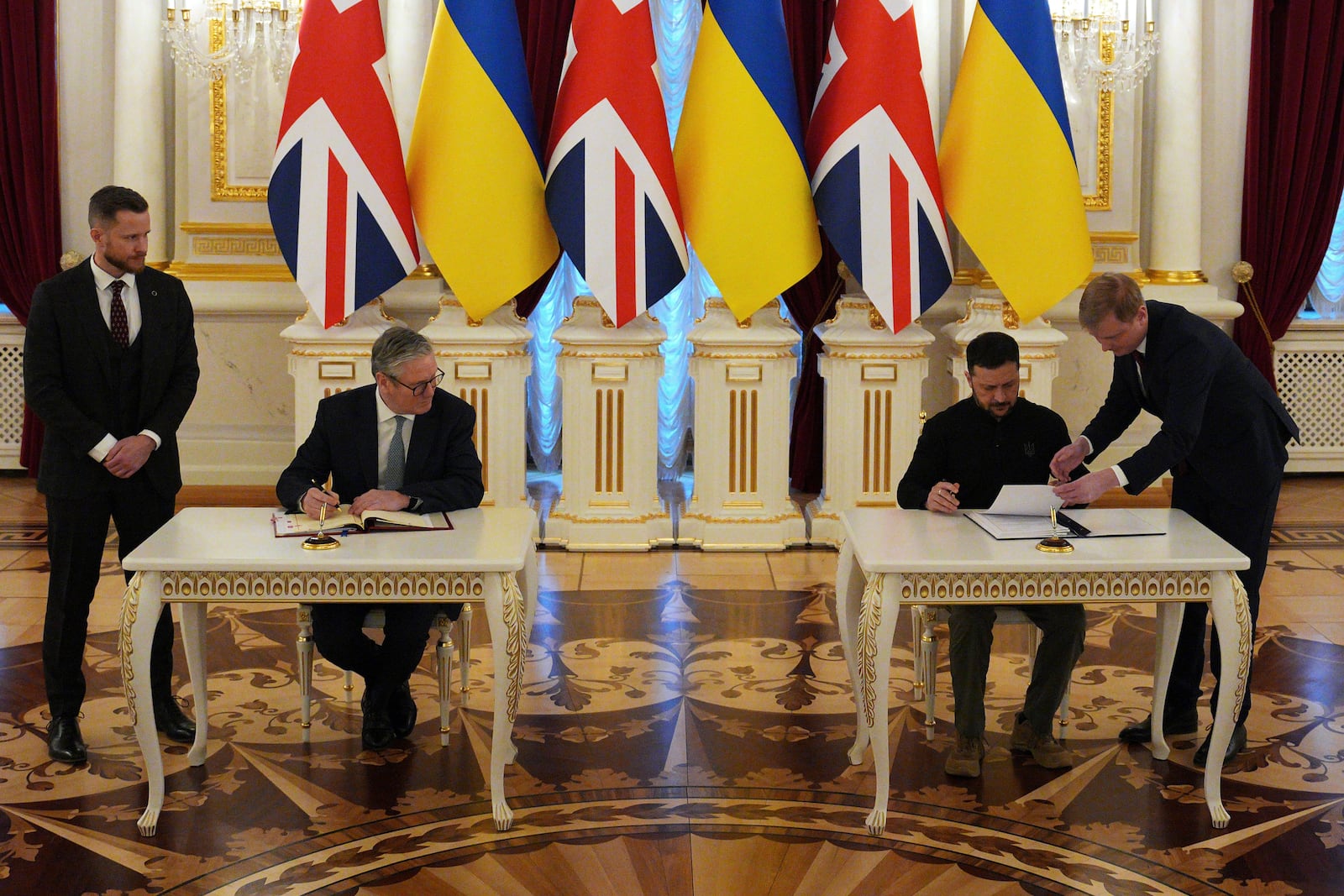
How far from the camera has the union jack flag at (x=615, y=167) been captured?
588 centimetres

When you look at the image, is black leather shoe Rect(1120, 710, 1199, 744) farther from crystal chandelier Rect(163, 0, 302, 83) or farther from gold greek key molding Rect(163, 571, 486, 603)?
crystal chandelier Rect(163, 0, 302, 83)

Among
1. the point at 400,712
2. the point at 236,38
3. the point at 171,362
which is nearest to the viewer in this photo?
the point at 171,362

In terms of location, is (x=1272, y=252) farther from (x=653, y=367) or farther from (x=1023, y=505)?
(x=1023, y=505)

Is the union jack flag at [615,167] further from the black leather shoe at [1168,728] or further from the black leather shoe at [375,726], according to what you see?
the black leather shoe at [1168,728]

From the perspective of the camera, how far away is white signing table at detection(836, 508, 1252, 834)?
341 cm

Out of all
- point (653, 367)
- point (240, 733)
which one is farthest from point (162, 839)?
point (653, 367)

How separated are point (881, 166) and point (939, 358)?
4.74 feet

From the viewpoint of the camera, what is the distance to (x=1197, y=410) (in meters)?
3.72

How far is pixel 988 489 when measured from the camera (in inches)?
161

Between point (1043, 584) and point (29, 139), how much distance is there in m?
6.06

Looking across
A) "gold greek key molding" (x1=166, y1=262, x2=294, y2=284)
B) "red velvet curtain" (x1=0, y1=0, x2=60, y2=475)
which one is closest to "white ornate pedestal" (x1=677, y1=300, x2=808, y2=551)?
"gold greek key molding" (x1=166, y1=262, x2=294, y2=284)

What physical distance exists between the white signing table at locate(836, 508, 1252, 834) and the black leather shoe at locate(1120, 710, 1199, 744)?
48 centimetres

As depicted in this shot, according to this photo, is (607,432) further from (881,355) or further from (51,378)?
(51,378)

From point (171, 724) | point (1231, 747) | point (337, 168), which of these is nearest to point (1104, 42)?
point (337, 168)
